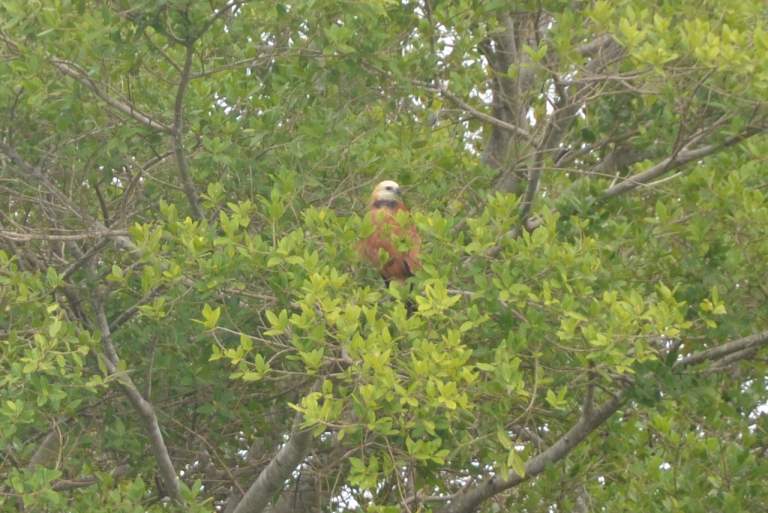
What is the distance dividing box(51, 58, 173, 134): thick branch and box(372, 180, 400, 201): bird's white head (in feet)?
3.39

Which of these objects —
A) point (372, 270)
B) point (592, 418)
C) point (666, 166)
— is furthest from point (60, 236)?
point (666, 166)

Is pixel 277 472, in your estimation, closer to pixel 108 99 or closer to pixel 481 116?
pixel 108 99

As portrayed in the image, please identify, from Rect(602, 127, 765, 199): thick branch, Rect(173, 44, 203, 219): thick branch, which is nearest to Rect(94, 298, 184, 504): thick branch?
Rect(173, 44, 203, 219): thick branch

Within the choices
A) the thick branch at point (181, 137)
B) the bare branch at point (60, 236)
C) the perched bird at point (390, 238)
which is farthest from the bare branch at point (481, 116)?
the bare branch at point (60, 236)

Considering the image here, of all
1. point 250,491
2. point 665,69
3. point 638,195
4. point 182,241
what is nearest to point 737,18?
point 665,69

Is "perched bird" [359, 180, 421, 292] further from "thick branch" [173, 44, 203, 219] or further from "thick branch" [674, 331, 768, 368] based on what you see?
"thick branch" [674, 331, 768, 368]

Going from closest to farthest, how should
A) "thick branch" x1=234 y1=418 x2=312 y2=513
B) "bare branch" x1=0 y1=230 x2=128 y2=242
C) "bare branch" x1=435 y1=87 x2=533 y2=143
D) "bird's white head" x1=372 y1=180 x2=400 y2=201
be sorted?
"bare branch" x1=0 y1=230 x2=128 y2=242 → "thick branch" x1=234 y1=418 x2=312 y2=513 → "bird's white head" x1=372 y1=180 x2=400 y2=201 → "bare branch" x1=435 y1=87 x2=533 y2=143

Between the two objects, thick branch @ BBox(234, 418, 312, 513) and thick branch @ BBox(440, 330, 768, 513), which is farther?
thick branch @ BBox(234, 418, 312, 513)

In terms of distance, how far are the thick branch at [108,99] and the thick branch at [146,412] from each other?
0.85 meters

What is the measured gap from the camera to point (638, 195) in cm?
641

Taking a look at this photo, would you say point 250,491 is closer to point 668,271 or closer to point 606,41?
point 668,271

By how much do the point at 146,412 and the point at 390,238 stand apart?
4.32ft

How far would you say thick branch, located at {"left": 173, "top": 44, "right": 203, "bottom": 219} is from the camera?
541cm

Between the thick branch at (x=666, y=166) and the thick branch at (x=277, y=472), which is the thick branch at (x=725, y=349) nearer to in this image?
the thick branch at (x=666, y=166)
